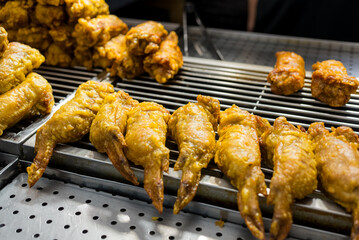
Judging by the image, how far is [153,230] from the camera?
185 centimetres

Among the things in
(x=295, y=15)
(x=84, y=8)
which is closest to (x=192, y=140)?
(x=84, y=8)

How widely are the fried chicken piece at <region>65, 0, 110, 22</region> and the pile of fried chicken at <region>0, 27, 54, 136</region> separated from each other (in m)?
0.61

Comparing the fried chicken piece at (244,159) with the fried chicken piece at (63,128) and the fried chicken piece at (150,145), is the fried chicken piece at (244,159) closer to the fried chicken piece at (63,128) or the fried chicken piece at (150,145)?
the fried chicken piece at (150,145)

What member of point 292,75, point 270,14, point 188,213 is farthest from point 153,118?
point 270,14

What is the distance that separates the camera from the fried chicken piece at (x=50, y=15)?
3.04 metres

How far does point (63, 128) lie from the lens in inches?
84.8

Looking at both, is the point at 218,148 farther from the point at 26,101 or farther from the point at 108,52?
the point at 108,52

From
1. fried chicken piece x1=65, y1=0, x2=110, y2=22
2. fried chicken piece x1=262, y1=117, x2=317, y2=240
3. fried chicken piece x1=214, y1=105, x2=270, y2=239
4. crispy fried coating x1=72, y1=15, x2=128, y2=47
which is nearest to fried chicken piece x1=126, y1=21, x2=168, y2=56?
crispy fried coating x1=72, y1=15, x2=128, y2=47

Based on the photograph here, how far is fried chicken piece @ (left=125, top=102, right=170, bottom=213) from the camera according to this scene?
5.97 ft

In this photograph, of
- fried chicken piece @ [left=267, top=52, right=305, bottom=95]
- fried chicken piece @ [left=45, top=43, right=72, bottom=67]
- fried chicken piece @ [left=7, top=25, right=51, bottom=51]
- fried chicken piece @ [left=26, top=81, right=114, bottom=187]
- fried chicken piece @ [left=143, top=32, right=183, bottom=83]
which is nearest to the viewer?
fried chicken piece @ [left=26, top=81, right=114, bottom=187]

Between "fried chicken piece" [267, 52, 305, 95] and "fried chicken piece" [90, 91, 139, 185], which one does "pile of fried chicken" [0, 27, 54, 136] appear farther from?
"fried chicken piece" [267, 52, 305, 95]

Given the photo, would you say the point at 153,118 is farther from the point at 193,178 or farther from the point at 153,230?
the point at 153,230

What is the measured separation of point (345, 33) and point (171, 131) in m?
4.08

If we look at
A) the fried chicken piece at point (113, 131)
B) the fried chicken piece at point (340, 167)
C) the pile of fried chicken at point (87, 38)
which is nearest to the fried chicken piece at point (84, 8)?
the pile of fried chicken at point (87, 38)
